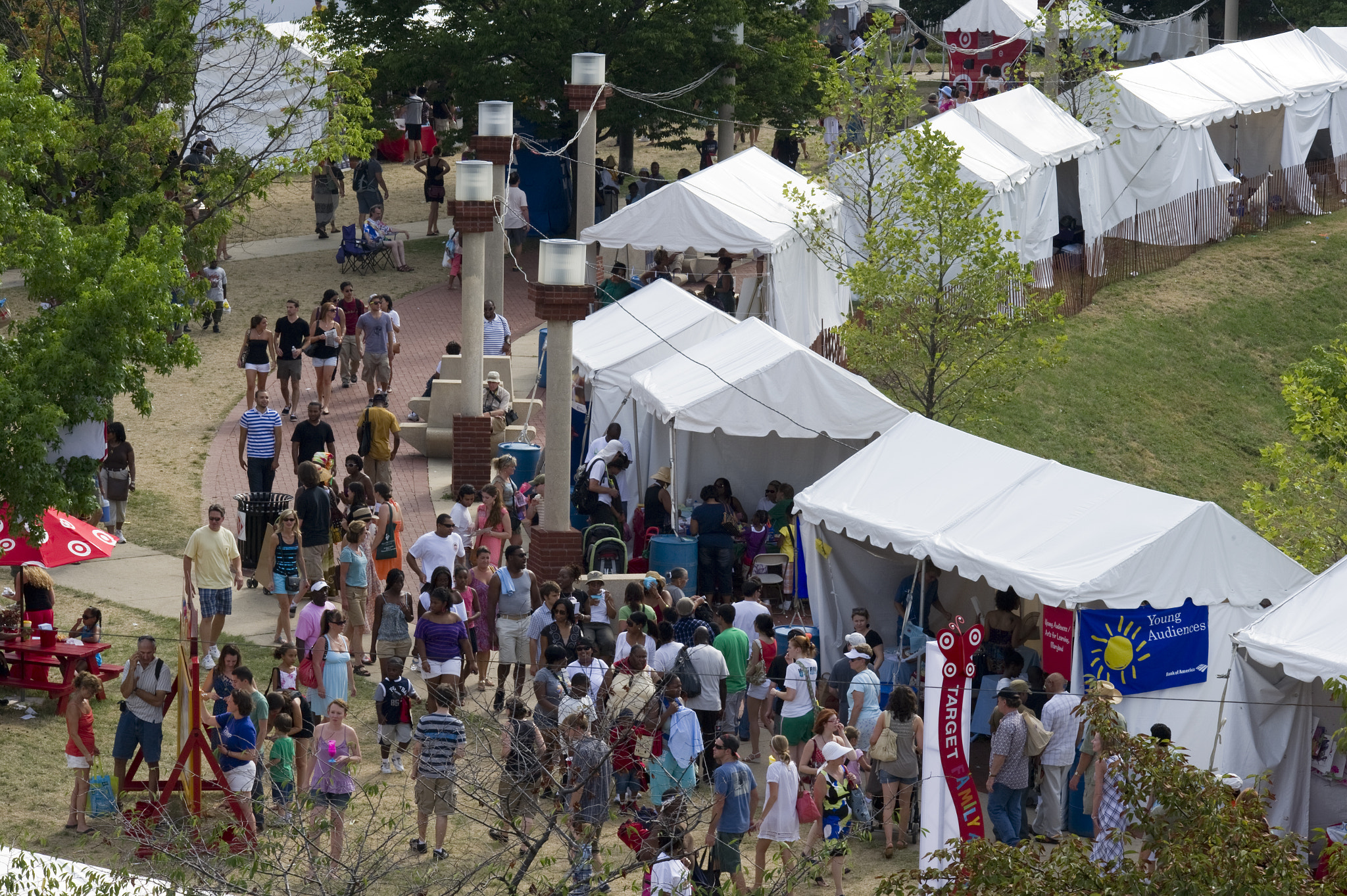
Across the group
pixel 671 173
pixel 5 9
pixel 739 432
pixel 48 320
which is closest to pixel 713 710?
pixel 739 432

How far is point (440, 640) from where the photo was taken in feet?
43.1

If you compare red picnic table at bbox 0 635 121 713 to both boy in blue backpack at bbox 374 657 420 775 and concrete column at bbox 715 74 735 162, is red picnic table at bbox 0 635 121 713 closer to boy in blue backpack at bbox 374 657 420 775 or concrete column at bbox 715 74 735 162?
boy in blue backpack at bbox 374 657 420 775

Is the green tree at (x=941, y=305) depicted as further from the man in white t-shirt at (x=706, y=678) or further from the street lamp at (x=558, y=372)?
the man in white t-shirt at (x=706, y=678)

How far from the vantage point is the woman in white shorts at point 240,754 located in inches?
448

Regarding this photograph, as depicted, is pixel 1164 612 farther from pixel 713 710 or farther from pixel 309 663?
pixel 309 663

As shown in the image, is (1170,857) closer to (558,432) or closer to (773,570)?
(773,570)

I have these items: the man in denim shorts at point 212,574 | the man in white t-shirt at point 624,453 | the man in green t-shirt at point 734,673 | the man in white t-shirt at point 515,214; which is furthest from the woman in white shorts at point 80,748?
the man in white t-shirt at point 515,214

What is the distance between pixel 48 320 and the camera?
48.0ft

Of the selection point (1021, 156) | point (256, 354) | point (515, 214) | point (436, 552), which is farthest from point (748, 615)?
point (1021, 156)

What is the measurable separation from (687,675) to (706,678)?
0.20 metres

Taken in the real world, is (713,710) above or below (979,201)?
below

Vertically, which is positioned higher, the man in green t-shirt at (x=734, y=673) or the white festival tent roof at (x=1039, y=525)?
the white festival tent roof at (x=1039, y=525)

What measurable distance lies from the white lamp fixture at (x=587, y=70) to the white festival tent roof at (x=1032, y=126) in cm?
618

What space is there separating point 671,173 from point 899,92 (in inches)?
589
